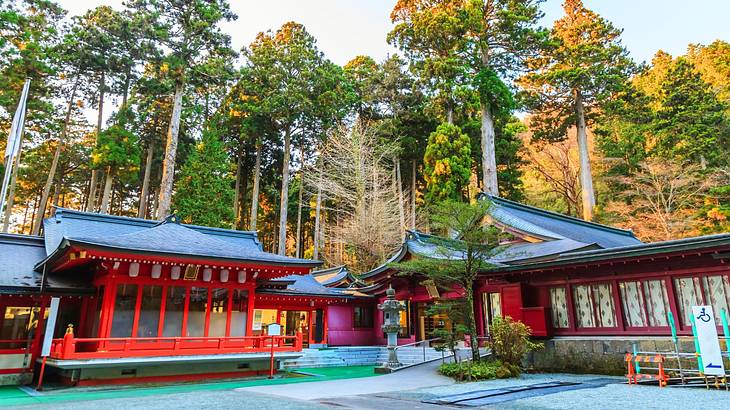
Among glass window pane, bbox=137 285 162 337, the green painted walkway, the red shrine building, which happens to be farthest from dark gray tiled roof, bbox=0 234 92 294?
the green painted walkway

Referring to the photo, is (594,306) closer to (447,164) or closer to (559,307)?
(559,307)

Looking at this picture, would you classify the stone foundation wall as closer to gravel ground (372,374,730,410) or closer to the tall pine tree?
gravel ground (372,374,730,410)

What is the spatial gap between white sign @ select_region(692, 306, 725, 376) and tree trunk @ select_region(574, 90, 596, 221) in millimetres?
19521

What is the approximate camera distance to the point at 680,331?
9945 mm

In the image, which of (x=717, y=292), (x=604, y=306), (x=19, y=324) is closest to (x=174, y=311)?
(x=19, y=324)

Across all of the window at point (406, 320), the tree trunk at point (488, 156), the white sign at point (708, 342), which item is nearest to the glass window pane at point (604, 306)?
the white sign at point (708, 342)

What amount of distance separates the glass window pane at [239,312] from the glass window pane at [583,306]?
10.1 metres

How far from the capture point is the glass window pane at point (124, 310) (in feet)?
35.7

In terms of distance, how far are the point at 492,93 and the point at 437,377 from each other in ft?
60.0

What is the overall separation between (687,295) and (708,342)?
9.53 feet

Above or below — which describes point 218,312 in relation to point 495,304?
below

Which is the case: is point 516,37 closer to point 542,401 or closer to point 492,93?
point 492,93

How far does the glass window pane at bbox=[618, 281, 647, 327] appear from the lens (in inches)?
421

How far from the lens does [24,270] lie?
12.0 m
